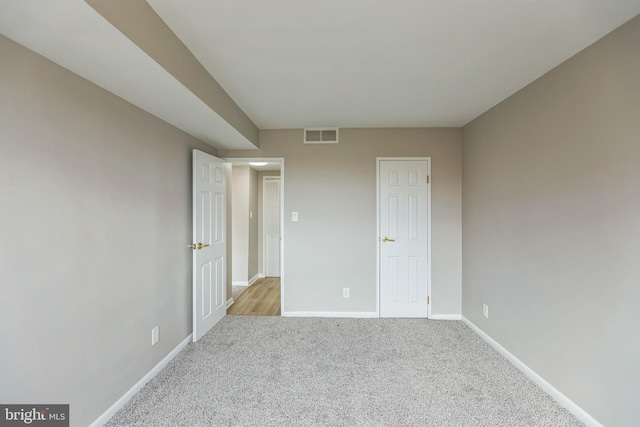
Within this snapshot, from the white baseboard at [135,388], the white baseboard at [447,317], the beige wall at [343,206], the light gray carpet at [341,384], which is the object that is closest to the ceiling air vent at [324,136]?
the beige wall at [343,206]

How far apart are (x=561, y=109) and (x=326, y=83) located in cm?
175

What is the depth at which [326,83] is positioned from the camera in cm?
224

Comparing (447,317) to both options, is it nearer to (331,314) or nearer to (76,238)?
(331,314)

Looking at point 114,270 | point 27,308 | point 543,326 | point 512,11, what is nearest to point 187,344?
point 114,270

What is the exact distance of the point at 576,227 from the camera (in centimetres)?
180

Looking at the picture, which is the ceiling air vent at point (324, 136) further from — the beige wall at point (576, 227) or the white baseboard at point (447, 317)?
the white baseboard at point (447, 317)

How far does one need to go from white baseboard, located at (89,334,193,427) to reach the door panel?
235 cm

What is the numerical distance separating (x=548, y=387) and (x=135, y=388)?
3106 mm

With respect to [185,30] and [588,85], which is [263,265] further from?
[588,85]

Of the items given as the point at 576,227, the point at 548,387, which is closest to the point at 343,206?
the point at 576,227

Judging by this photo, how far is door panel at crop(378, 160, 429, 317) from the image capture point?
11.3ft

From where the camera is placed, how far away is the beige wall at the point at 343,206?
A: 3436 millimetres

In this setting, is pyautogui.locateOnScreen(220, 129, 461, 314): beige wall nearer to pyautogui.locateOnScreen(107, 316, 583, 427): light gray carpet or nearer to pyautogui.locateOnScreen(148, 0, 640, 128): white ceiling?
pyautogui.locateOnScreen(107, 316, 583, 427): light gray carpet

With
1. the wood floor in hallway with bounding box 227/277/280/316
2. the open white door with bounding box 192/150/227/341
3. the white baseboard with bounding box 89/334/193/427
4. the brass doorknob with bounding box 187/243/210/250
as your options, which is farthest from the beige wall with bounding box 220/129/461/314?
the white baseboard with bounding box 89/334/193/427
